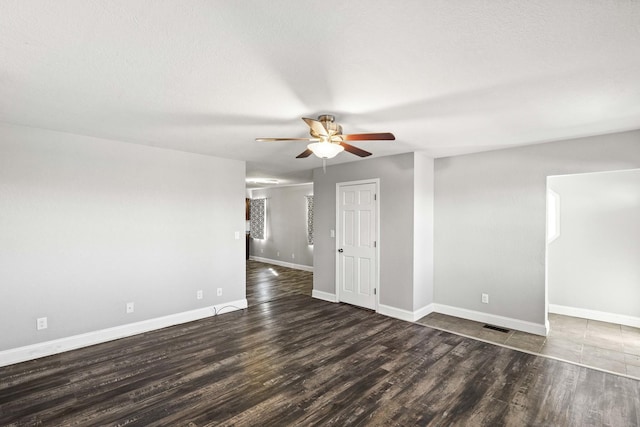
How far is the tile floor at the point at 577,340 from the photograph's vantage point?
10.5 ft

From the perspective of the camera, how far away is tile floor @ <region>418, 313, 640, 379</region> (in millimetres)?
3209

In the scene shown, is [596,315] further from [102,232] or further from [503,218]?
[102,232]

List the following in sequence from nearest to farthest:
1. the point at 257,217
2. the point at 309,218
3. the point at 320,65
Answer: the point at 320,65 → the point at 309,218 → the point at 257,217

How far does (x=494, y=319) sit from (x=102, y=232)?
17.1 feet

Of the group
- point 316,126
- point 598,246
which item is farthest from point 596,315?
point 316,126

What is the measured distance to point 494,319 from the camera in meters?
4.27

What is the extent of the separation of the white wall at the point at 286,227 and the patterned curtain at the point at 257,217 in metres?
0.16

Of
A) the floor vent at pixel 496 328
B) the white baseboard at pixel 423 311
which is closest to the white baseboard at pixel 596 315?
the floor vent at pixel 496 328

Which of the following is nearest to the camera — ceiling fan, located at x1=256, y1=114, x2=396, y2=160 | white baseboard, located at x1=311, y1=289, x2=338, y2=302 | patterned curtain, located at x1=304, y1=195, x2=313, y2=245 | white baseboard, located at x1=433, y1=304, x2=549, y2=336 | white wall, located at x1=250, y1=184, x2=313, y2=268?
ceiling fan, located at x1=256, y1=114, x2=396, y2=160

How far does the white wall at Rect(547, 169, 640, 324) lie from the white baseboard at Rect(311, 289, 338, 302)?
11.3 ft

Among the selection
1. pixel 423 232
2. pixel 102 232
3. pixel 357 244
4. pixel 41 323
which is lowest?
pixel 41 323

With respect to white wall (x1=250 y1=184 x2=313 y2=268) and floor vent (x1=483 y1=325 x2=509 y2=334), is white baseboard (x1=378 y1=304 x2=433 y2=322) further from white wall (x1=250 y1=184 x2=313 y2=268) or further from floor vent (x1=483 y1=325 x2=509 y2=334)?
white wall (x1=250 y1=184 x2=313 y2=268)

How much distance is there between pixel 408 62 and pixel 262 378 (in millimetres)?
2844

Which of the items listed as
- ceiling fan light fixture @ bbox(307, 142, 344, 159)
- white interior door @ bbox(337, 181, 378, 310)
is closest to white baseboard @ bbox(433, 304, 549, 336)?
white interior door @ bbox(337, 181, 378, 310)
